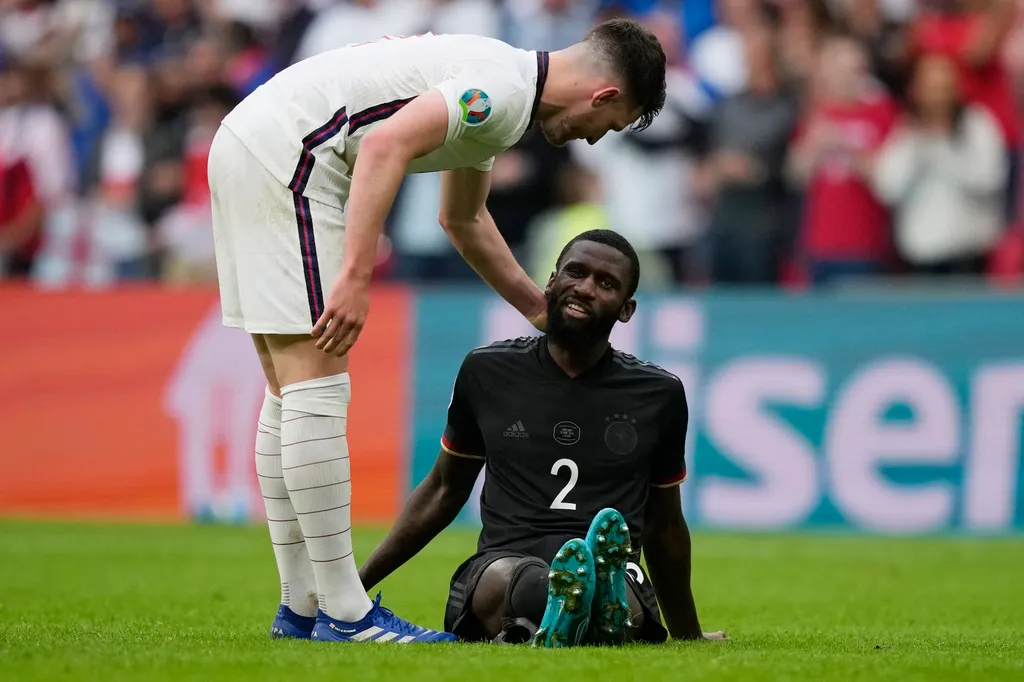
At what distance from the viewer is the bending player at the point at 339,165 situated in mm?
4734

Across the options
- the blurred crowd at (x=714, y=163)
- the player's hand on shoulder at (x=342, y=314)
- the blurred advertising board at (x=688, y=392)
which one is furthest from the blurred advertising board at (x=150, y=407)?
the player's hand on shoulder at (x=342, y=314)

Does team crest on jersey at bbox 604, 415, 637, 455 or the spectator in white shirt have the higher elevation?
the spectator in white shirt

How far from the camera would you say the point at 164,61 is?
14.7m

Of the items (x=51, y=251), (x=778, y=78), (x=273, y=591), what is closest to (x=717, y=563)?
(x=273, y=591)

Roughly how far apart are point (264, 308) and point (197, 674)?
4.10 ft

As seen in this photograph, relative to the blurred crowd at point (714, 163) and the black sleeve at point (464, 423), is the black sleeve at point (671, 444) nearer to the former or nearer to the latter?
the black sleeve at point (464, 423)

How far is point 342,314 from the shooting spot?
15.1 feet

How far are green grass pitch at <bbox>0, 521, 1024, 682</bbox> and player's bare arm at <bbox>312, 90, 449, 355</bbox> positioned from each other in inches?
39.6

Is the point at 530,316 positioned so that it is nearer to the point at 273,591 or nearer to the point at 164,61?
the point at 273,591

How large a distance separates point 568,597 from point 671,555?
0.91 m

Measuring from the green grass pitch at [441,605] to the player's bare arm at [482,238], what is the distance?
1.39 metres

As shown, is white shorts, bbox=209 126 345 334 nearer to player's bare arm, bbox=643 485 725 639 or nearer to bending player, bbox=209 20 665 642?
bending player, bbox=209 20 665 642

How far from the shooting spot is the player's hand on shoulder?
15.1 ft

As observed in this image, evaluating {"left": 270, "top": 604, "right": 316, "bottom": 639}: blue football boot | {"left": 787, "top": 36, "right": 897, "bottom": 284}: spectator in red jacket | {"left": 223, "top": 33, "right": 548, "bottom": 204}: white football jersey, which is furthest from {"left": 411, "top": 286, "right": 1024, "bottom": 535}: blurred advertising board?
{"left": 223, "top": 33, "right": 548, "bottom": 204}: white football jersey
